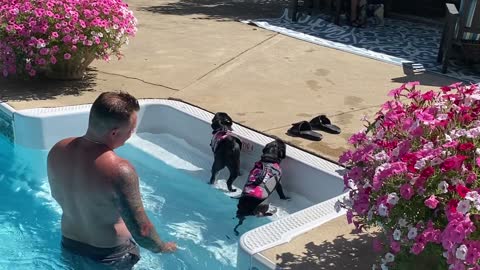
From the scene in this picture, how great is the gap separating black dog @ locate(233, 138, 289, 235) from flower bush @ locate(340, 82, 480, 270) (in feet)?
5.04

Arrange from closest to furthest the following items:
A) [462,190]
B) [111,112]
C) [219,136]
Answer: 1. [462,190]
2. [111,112]
3. [219,136]

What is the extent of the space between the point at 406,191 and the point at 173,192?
299 cm

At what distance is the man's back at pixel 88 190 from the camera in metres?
2.86

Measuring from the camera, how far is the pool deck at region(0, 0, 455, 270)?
5734mm

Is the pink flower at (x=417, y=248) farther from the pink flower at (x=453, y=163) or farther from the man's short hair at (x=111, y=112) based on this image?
the man's short hair at (x=111, y=112)

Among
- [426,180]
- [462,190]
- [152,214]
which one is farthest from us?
[152,214]

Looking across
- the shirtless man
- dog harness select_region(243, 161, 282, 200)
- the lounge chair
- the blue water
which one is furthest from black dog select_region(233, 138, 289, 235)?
the lounge chair

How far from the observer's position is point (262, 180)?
A: 14.3 feet

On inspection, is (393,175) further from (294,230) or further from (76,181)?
(76,181)

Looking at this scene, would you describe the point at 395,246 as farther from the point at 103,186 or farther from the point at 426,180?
the point at 103,186

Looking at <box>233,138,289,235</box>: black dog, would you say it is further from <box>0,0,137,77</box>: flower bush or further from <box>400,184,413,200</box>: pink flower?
<box>0,0,137,77</box>: flower bush

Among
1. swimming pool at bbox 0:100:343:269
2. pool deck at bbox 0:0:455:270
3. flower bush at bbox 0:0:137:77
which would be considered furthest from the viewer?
flower bush at bbox 0:0:137:77

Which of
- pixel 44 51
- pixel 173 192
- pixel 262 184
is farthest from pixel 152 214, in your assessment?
pixel 44 51

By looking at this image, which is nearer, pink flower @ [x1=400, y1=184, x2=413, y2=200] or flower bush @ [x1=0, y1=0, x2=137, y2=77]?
pink flower @ [x1=400, y1=184, x2=413, y2=200]
